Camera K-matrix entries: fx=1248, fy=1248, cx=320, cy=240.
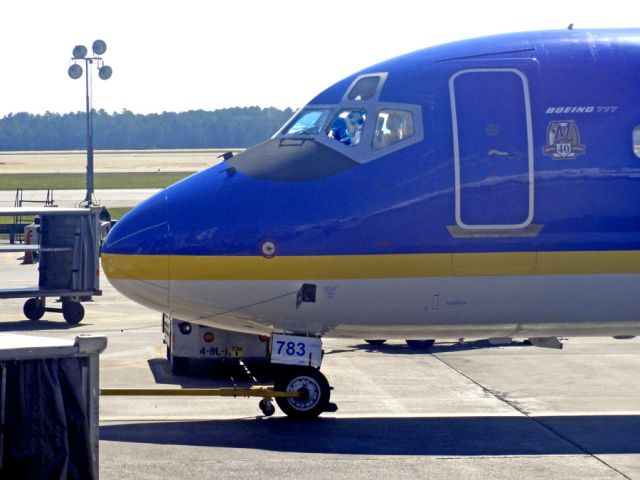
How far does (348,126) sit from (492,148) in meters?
1.60

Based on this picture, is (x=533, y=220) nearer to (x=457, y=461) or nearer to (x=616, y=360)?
(x=457, y=461)

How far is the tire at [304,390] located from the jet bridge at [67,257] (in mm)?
10507

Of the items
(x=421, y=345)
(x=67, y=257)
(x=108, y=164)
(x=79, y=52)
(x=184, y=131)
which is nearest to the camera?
(x=421, y=345)

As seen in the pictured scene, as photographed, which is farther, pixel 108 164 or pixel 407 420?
pixel 108 164

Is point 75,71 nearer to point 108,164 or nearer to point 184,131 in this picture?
point 108,164

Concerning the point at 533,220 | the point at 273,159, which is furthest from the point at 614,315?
the point at 273,159

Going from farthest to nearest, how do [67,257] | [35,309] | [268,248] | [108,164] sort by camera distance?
[108,164]
[35,309]
[67,257]
[268,248]

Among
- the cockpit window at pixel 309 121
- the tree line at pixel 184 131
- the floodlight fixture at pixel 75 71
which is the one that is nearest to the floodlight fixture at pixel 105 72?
the floodlight fixture at pixel 75 71

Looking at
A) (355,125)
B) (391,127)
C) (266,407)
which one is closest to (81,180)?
(266,407)

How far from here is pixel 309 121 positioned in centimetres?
1398

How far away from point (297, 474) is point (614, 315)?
416 cm

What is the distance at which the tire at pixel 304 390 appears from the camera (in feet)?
46.0

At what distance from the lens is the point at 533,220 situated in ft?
43.8

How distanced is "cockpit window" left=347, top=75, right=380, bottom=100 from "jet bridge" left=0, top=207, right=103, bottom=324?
10.9 meters
